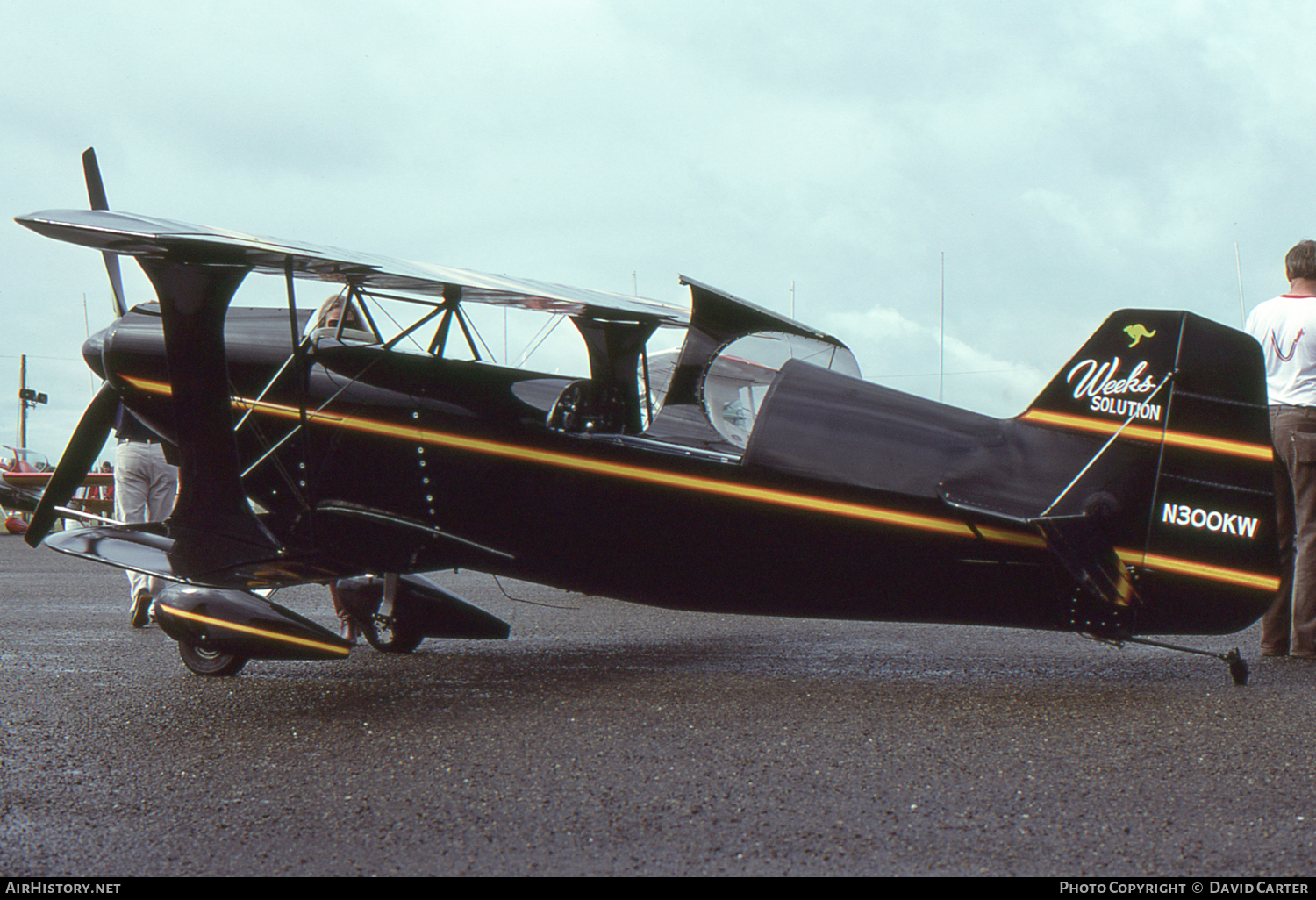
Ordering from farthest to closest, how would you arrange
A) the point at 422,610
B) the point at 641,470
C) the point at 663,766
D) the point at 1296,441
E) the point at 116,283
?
the point at 116,283 < the point at 422,610 < the point at 1296,441 < the point at 641,470 < the point at 663,766

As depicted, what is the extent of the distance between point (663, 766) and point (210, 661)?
2872 mm

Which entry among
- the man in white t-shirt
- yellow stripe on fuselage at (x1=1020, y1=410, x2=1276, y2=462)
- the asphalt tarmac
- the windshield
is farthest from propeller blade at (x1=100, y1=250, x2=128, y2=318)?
the man in white t-shirt

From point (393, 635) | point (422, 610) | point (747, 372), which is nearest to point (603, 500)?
point (747, 372)

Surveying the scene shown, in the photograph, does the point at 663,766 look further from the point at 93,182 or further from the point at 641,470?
the point at 93,182

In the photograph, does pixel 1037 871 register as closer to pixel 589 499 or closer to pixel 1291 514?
pixel 589 499

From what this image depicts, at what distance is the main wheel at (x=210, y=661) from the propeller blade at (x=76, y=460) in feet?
4.63

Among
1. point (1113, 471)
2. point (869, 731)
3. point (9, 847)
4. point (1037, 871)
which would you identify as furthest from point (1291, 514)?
point (9, 847)

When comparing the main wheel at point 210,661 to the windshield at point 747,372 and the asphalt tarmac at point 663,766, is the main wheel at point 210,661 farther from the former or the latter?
the windshield at point 747,372

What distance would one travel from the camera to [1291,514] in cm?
484

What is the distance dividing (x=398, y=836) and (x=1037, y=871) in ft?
5.24

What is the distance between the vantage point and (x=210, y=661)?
498 cm

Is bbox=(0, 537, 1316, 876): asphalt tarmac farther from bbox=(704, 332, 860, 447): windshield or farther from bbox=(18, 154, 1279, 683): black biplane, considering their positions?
bbox=(704, 332, 860, 447): windshield

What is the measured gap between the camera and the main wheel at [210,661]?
16.1 ft

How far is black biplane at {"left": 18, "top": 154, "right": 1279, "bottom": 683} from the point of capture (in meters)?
4.14
